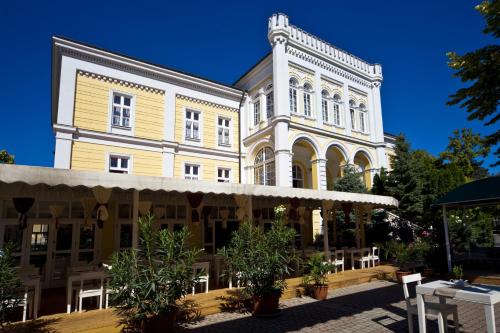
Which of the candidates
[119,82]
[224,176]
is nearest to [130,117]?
[119,82]

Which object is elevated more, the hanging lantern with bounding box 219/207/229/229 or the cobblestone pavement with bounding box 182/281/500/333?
the hanging lantern with bounding box 219/207/229/229

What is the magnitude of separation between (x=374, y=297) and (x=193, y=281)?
195 inches

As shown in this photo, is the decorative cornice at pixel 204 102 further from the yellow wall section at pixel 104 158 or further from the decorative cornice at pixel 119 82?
the yellow wall section at pixel 104 158

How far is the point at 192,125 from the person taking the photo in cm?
1634

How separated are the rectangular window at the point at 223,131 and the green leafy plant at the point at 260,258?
11.0 m

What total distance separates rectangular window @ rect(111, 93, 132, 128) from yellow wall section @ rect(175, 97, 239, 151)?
7.50 ft

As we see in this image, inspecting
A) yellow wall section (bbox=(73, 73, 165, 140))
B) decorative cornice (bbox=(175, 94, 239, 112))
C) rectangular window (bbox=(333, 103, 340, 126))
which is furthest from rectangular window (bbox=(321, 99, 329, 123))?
yellow wall section (bbox=(73, 73, 165, 140))

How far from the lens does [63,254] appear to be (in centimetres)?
970

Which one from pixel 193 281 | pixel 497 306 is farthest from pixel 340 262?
pixel 193 281

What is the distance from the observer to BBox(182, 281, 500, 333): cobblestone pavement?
5609 millimetres

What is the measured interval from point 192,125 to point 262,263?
1129cm

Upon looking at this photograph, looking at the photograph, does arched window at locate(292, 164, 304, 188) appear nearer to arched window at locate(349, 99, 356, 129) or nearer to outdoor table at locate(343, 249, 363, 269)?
arched window at locate(349, 99, 356, 129)

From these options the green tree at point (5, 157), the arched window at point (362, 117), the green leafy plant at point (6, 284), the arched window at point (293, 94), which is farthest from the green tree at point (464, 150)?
the green tree at point (5, 157)

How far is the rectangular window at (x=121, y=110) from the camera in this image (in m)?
14.2
